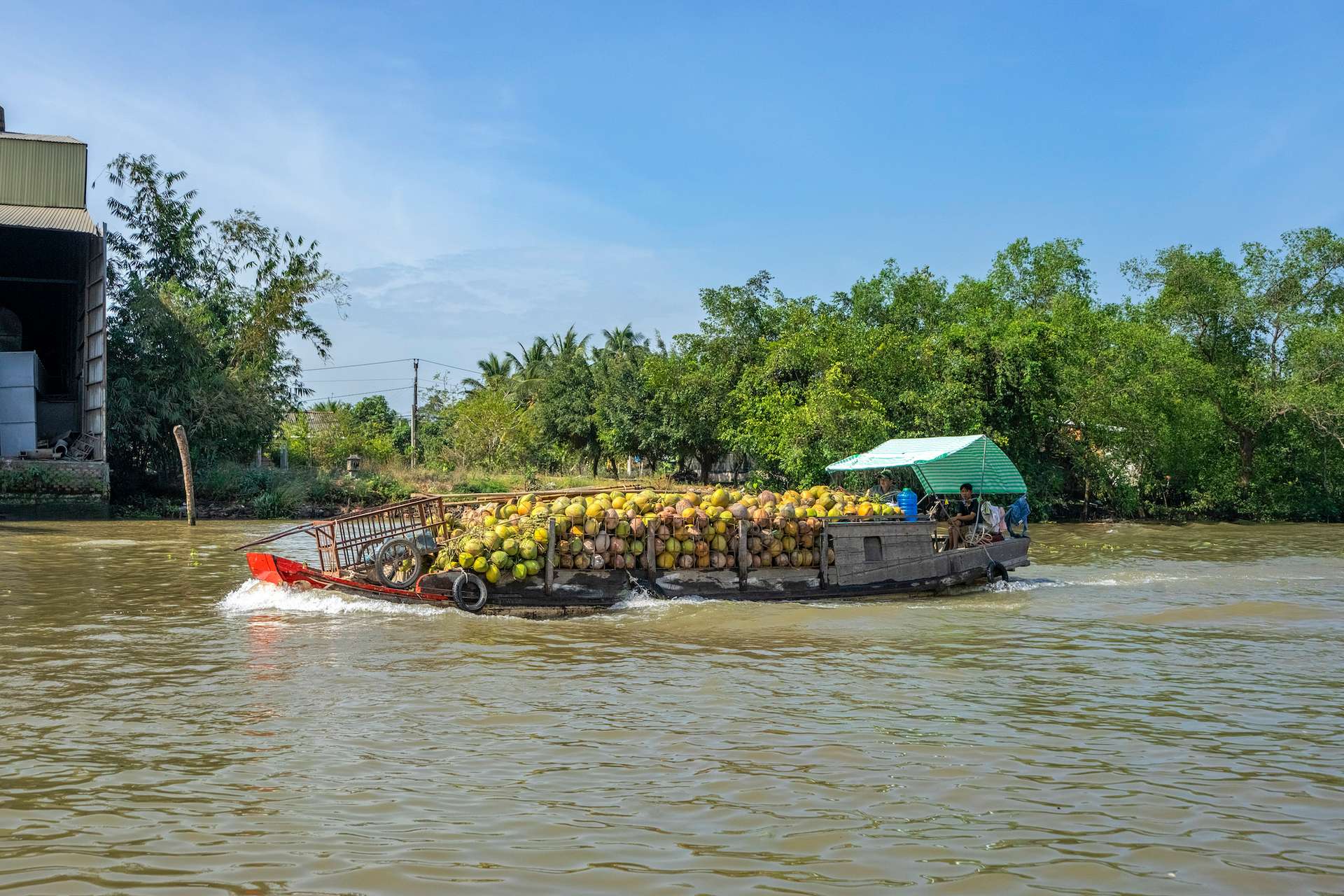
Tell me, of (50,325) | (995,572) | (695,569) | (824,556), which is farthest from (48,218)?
(995,572)

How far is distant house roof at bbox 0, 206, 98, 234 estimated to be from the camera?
29453 millimetres

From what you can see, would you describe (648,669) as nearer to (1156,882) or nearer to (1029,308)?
(1156,882)

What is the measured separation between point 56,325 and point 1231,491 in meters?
43.1

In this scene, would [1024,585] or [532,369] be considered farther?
[532,369]

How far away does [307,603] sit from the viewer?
44.3 ft

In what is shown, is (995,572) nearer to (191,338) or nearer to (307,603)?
(307,603)

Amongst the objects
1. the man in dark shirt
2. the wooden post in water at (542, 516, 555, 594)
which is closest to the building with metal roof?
the wooden post in water at (542, 516, 555, 594)

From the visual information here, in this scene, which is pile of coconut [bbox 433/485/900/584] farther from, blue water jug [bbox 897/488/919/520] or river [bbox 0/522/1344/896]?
blue water jug [bbox 897/488/919/520]

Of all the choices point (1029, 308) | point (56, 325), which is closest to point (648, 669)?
point (56, 325)

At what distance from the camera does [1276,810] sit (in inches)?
229

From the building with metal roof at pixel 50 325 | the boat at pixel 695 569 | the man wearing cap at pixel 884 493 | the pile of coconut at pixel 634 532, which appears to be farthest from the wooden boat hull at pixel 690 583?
the building with metal roof at pixel 50 325

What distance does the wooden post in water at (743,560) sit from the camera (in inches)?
566

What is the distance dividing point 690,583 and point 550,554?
79.1 inches

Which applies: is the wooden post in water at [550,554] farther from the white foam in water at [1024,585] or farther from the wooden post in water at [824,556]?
the white foam in water at [1024,585]
